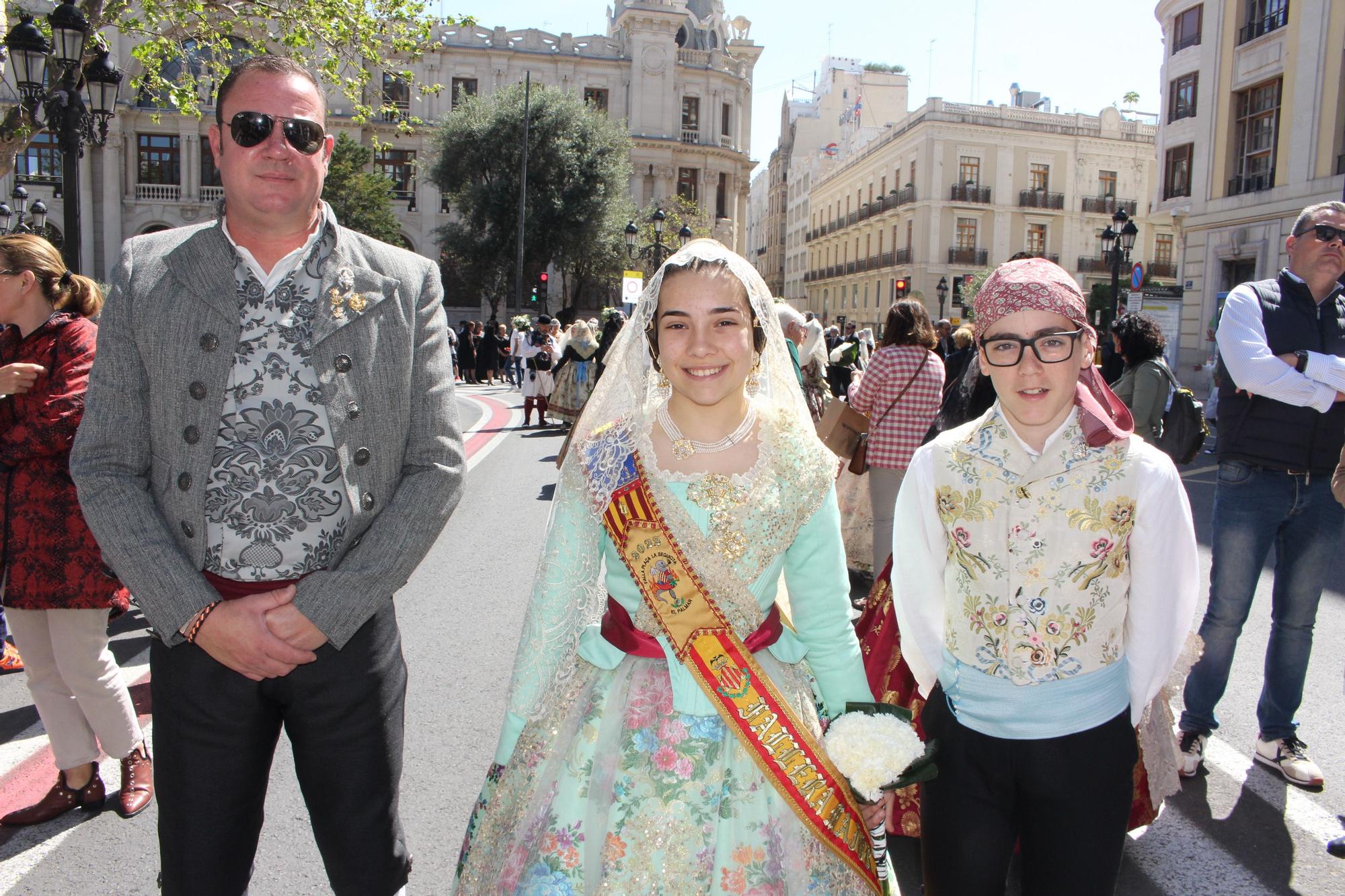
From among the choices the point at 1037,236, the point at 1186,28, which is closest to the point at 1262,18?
the point at 1186,28

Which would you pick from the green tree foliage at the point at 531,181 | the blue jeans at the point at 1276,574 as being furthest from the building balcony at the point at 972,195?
the blue jeans at the point at 1276,574

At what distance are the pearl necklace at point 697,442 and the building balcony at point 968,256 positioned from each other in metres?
52.6

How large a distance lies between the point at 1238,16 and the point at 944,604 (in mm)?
27560

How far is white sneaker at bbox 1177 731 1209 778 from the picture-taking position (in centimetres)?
395

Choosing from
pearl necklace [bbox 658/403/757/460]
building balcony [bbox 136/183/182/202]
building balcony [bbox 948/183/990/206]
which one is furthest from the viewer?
building balcony [bbox 136/183/182/202]

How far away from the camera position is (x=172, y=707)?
2.21 metres

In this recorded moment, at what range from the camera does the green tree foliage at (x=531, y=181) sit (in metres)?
43.9

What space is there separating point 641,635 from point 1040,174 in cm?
5676

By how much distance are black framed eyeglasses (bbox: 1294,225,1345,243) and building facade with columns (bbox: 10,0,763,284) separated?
4809 centimetres

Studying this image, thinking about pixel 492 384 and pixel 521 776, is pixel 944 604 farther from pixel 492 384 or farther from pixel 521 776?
pixel 492 384

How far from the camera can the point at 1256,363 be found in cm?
379

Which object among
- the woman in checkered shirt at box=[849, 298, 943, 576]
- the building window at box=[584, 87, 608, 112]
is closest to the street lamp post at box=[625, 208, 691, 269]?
the woman in checkered shirt at box=[849, 298, 943, 576]

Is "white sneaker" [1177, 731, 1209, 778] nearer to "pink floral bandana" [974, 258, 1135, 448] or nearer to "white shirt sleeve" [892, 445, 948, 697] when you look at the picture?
"white shirt sleeve" [892, 445, 948, 697]

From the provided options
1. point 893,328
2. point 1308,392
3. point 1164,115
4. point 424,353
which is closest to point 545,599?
point 424,353
